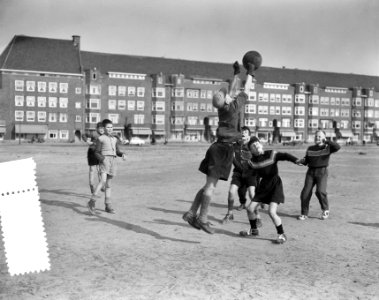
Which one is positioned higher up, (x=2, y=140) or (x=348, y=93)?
(x=348, y=93)

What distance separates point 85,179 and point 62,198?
4.89 metres

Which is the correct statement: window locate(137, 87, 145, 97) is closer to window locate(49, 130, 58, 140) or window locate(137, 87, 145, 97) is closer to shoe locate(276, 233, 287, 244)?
window locate(49, 130, 58, 140)

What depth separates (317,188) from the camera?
891 cm

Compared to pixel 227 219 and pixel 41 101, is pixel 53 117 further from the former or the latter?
pixel 227 219

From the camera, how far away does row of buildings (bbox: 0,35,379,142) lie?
77.0 meters

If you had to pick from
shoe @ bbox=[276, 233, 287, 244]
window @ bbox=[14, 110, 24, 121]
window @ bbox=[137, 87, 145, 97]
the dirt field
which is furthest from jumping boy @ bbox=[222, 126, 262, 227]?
window @ bbox=[137, 87, 145, 97]

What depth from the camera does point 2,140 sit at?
71.8m

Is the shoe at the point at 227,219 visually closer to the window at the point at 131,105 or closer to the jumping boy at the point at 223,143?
the jumping boy at the point at 223,143

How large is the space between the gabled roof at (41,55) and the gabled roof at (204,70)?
3.38m

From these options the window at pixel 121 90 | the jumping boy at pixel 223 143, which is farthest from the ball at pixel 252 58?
the window at pixel 121 90

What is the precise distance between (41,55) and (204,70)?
3148 cm

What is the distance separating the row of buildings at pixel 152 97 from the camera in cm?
7700

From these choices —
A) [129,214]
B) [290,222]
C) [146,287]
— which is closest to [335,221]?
[290,222]

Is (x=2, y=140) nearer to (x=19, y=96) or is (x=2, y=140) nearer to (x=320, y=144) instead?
(x=19, y=96)
